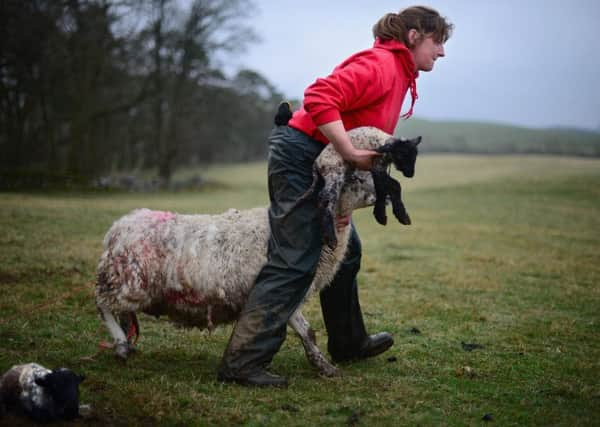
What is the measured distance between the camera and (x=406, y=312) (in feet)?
23.3

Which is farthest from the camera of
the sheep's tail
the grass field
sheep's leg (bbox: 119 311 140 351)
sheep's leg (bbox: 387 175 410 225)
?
sheep's leg (bbox: 119 311 140 351)

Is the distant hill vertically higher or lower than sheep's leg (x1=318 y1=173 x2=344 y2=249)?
higher

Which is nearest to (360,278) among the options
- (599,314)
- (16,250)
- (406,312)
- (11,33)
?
(406,312)

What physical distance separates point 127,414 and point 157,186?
30.0m

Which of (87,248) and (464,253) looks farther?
(464,253)

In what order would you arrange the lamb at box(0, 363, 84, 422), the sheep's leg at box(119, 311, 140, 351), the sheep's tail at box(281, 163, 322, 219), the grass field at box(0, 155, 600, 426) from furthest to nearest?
1. the sheep's leg at box(119, 311, 140, 351)
2. the sheep's tail at box(281, 163, 322, 219)
3. the grass field at box(0, 155, 600, 426)
4. the lamb at box(0, 363, 84, 422)

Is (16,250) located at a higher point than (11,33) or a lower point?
lower

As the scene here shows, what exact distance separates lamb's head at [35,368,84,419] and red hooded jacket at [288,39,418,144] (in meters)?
2.30

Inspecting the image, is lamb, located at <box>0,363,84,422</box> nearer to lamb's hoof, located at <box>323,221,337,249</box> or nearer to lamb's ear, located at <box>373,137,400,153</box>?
lamb's hoof, located at <box>323,221,337,249</box>

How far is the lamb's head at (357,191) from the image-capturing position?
4.20 metres

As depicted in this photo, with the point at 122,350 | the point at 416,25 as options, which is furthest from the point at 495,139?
the point at 122,350

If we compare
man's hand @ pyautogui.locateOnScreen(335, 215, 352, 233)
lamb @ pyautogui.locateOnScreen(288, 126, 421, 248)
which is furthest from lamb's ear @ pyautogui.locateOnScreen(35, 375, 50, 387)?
man's hand @ pyautogui.locateOnScreen(335, 215, 352, 233)

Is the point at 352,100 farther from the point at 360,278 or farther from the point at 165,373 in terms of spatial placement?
the point at 360,278

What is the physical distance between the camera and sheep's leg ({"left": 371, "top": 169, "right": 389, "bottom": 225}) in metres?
3.99
